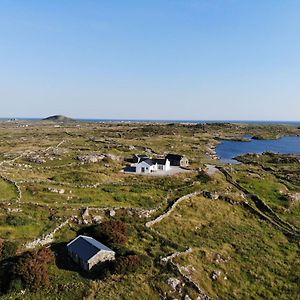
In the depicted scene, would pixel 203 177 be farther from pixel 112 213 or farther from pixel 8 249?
pixel 8 249

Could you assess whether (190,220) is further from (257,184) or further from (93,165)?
(93,165)

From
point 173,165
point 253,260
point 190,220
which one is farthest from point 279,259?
point 173,165

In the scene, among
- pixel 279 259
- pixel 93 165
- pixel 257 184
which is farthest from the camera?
pixel 93 165

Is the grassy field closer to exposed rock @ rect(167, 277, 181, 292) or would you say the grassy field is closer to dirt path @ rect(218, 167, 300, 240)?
exposed rock @ rect(167, 277, 181, 292)

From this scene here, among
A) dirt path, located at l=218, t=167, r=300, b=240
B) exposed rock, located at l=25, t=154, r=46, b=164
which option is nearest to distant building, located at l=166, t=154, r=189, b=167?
dirt path, located at l=218, t=167, r=300, b=240

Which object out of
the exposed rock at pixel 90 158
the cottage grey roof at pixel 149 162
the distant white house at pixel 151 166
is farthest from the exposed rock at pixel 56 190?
the exposed rock at pixel 90 158

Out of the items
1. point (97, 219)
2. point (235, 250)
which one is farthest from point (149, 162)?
point (235, 250)

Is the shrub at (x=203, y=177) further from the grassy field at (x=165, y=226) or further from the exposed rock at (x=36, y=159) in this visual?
the exposed rock at (x=36, y=159)
